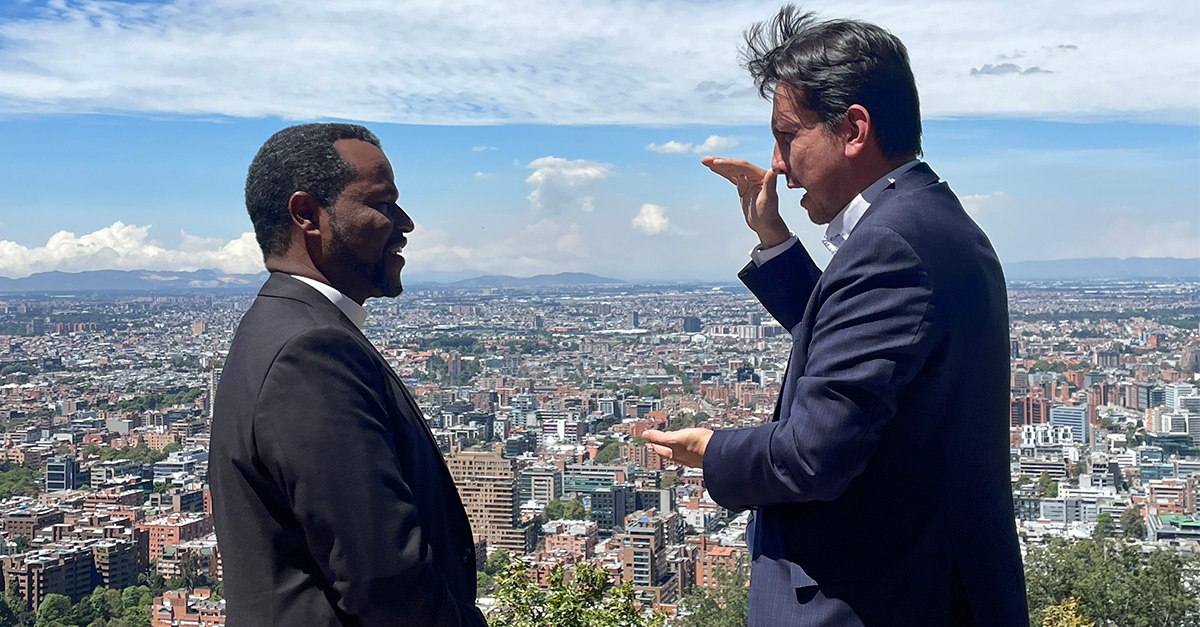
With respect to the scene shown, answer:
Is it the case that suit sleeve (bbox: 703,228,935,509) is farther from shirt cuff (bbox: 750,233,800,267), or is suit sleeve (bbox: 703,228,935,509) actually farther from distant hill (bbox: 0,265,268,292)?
distant hill (bbox: 0,265,268,292)

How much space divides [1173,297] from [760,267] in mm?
55064

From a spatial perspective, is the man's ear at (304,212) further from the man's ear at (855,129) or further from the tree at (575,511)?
the tree at (575,511)

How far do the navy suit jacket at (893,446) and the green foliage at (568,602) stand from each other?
8.42 feet

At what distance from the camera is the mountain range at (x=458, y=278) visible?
6375 centimetres

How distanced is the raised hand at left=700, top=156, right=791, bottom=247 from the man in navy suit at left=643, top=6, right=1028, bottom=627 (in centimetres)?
20

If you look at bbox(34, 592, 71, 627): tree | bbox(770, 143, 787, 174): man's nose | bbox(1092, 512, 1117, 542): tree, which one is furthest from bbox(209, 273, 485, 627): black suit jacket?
bbox(1092, 512, 1117, 542): tree

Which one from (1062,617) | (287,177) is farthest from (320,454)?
(1062,617)

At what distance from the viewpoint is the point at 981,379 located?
0.94 m

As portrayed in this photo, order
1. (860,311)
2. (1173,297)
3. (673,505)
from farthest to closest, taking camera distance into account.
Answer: (1173,297) < (673,505) < (860,311)

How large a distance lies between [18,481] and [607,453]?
1332 cm

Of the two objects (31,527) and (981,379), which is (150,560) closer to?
(31,527)

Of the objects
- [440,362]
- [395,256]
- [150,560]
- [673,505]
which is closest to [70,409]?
[440,362]

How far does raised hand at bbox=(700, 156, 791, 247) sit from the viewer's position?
1247 millimetres

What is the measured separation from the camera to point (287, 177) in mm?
1065
